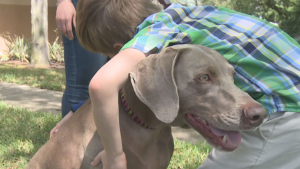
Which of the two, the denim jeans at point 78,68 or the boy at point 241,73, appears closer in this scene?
the boy at point 241,73

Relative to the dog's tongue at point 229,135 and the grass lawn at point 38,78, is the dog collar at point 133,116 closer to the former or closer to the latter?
the dog's tongue at point 229,135

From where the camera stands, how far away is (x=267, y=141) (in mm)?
2182

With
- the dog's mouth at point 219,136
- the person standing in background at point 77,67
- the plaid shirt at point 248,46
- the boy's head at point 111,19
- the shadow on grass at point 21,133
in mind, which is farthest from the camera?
the shadow on grass at point 21,133

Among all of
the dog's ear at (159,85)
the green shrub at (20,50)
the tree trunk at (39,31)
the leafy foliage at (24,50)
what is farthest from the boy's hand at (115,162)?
the green shrub at (20,50)

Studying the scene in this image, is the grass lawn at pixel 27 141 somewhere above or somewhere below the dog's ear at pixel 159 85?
below

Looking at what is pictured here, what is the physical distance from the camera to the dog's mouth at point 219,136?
6.55 ft

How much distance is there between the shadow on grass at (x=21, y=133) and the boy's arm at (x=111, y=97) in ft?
5.62

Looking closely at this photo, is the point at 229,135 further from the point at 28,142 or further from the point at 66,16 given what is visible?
the point at 28,142

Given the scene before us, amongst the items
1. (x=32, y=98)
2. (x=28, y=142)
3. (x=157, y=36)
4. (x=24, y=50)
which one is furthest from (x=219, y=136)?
(x=24, y=50)

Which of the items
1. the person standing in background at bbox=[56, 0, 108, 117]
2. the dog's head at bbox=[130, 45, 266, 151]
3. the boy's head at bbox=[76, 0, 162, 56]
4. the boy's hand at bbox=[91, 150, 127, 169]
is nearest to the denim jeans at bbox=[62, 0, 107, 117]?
the person standing in background at bbox=[56, 0, 108, 117]

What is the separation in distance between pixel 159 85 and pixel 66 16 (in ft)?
5.00

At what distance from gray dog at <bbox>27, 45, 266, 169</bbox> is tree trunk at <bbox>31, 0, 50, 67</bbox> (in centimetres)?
888

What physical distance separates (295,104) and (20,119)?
3.74 meters

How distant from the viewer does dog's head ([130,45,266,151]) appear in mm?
1893
